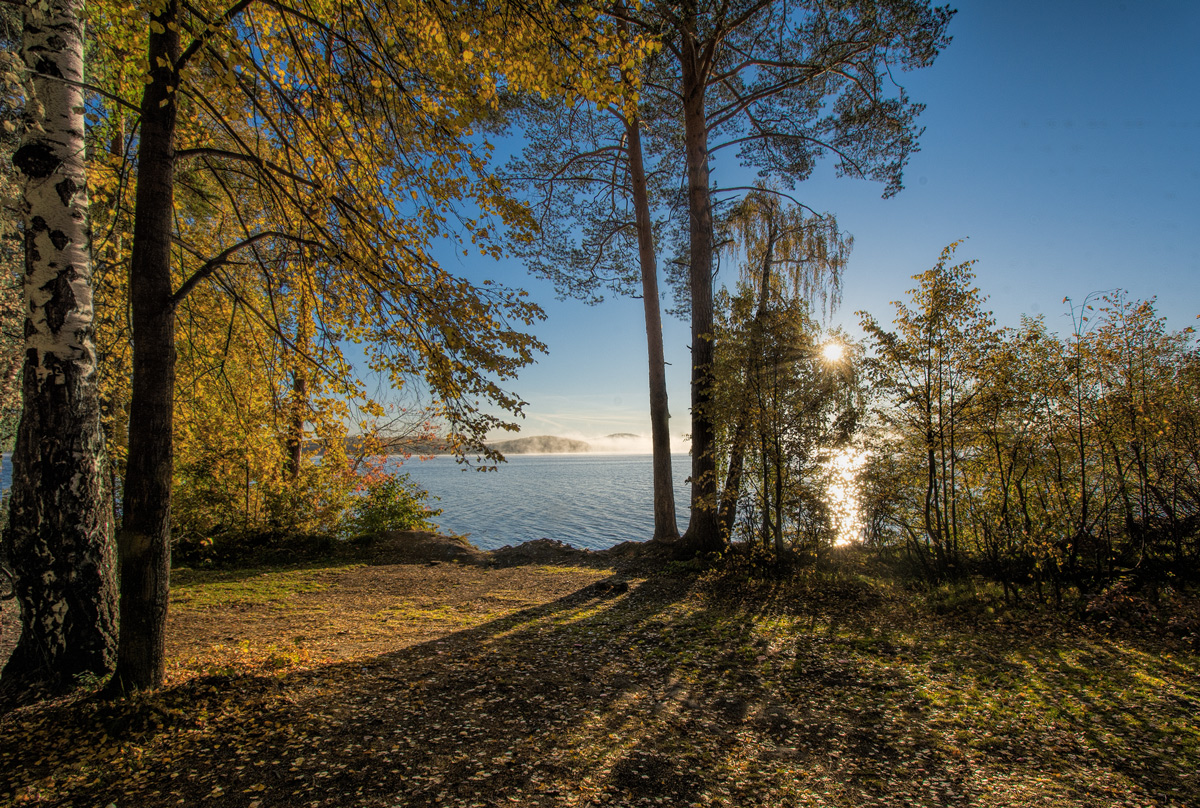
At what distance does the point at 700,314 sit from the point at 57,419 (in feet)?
26.3

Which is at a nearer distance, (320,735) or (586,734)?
(320,735)

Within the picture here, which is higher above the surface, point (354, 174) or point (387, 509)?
point (354, 174)

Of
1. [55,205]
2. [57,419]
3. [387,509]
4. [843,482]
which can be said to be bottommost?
[387,509]

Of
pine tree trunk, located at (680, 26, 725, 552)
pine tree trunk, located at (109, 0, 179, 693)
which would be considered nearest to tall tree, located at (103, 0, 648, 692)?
pine tree trunk, located at (109, 0, 179, 693)

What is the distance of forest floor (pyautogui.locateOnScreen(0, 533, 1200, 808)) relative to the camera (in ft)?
7.84

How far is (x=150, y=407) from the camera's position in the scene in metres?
2.90

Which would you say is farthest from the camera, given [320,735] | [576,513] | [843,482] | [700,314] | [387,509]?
[576,513]

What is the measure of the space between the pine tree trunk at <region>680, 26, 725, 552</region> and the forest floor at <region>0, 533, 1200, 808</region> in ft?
8.93

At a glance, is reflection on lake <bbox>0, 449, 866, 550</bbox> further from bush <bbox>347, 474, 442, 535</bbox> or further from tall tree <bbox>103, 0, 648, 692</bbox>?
tall tree <bbox>103, 0, 648, 692</bbox>

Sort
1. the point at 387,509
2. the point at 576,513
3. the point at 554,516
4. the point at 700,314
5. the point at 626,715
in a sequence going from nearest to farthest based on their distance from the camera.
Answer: the point at 626,715, the point at 700,314, the point at 387,509, the point at 554,516, the point at 576,513

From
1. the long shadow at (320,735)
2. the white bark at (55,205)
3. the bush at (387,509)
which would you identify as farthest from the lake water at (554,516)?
the white bark at (55,205)

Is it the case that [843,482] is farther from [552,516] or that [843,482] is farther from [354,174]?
[552,516]

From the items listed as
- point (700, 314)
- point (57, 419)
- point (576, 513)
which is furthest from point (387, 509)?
point (576, 513)

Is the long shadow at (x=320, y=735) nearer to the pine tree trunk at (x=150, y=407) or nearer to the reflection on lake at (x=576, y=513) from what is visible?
the pine tree trunk at (x=150, y=407)
